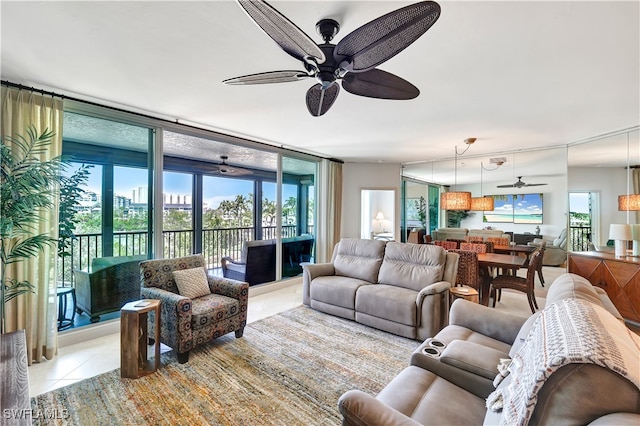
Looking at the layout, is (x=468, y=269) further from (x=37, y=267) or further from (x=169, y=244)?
(x=169, y=244)

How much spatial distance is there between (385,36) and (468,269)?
3268 mm

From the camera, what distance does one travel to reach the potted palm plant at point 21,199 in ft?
7.06

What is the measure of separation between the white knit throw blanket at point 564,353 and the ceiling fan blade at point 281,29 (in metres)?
1.50

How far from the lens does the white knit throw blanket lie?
29.8 inches

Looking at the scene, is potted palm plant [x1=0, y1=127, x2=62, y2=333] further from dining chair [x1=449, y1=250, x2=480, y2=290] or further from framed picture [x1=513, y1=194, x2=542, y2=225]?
framed picture [x1=513, y1=194, x2=542, y2=225]

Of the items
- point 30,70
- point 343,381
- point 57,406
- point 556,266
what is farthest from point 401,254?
point 556,266

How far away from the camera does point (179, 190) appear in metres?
5.89

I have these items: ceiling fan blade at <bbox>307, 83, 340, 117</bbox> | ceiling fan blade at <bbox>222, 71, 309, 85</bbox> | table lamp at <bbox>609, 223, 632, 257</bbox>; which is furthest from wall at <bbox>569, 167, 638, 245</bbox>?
ceiling fan blade at <bbox>222, 71, 309, 85</bbox>

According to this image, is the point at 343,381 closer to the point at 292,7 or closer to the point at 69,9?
the point at 292,7

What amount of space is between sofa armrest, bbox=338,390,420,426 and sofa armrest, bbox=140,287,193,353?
190 cm

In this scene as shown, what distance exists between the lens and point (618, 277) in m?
3.45

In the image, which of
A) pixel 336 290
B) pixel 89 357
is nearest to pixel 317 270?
pixel 336 290

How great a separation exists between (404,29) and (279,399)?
2.45m

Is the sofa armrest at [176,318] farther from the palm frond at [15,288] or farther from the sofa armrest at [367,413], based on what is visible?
the sofa armrest at [367,413]
